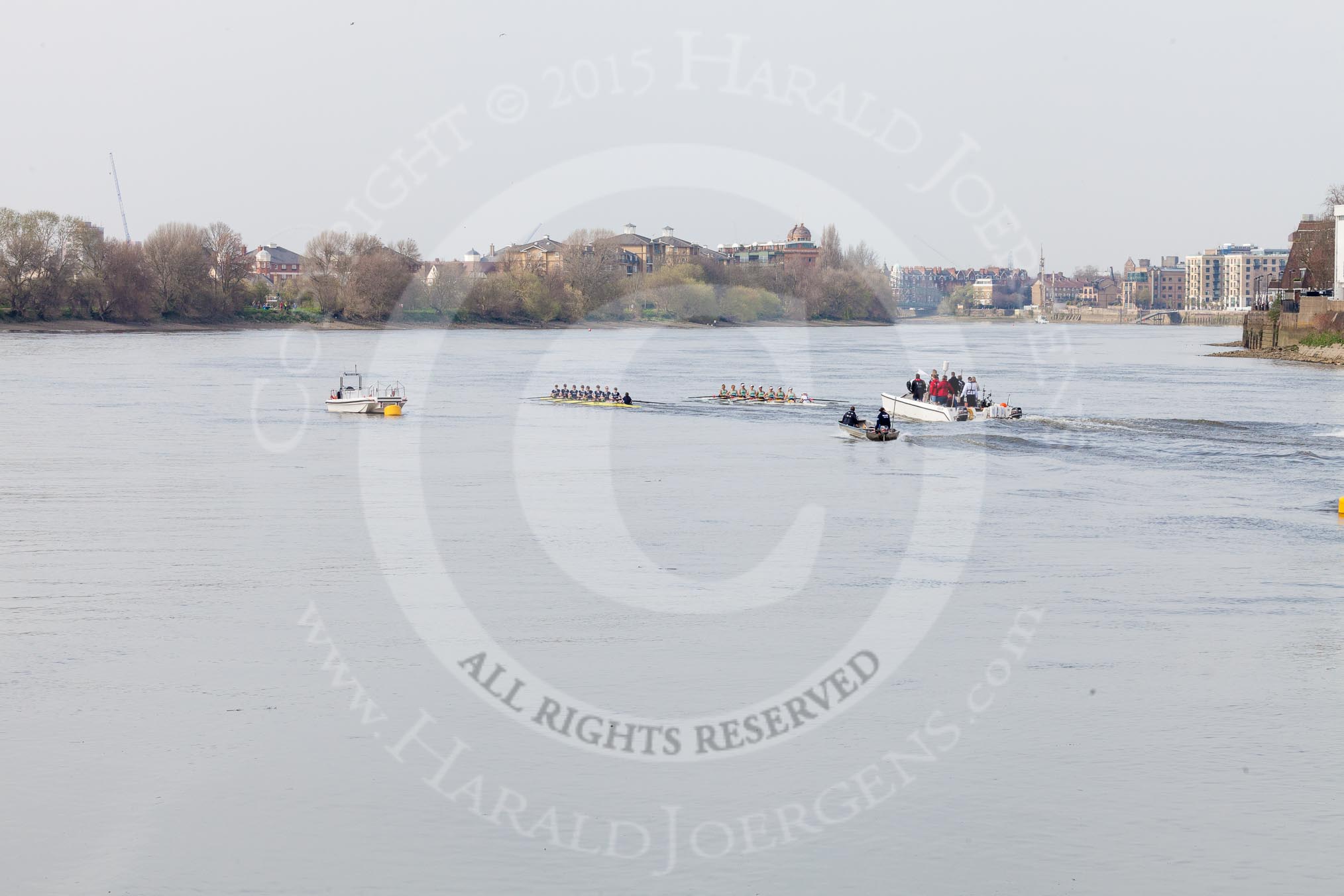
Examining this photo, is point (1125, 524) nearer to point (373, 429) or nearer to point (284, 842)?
point (284, 842)

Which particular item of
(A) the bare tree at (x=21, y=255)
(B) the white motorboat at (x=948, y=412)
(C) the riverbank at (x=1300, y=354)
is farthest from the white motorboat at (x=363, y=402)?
(A) the bare tree at (x=21, y=255)

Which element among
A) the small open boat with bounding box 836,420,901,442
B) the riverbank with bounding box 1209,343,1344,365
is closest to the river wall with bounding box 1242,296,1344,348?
the riverbank with bounding box 1209,343,1344,365

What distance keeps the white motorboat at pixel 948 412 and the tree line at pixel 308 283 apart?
98.0 meters

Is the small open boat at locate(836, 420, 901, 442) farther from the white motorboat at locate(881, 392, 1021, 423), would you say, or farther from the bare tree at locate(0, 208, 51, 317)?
the bare tree at locate(0, 208, 51, 317)

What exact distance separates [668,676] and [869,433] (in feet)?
99.3

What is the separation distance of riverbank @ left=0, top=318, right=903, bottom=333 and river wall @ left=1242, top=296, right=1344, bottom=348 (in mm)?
81119

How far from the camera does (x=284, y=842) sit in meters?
12.8

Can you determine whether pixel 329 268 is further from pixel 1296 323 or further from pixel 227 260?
pixel 1296 323

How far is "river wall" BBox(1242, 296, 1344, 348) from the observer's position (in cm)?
9762

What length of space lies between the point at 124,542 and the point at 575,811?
15.8m

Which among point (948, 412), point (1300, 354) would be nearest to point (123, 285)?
point (948, 412)

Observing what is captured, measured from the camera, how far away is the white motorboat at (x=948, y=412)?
5275 centimetres

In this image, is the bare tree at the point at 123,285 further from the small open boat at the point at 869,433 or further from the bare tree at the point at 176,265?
the small open boat at the point at 869,433

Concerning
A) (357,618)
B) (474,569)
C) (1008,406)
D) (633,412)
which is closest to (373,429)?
(633,412)
